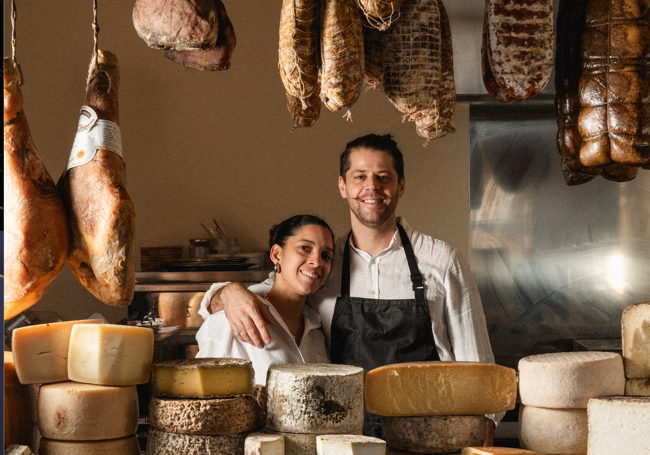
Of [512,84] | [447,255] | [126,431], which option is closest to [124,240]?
[126,431]

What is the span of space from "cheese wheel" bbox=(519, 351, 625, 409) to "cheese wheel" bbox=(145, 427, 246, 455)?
57 centimetres

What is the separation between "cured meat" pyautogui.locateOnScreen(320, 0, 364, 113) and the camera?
1.08 m

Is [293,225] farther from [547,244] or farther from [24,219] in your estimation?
[547,244]

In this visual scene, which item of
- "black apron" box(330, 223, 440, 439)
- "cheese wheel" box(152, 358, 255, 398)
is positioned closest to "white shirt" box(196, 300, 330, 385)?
"black apron" box(330, 223, 440, 439)

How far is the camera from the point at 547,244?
3662mm

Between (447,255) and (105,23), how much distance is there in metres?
3.18

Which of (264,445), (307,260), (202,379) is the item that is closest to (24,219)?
(202,379)

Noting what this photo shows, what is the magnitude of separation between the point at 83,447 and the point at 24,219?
40cm

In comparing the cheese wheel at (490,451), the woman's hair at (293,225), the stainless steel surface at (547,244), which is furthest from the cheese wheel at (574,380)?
the stainless steel surface at (547,244)

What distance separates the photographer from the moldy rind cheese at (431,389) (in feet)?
3.55

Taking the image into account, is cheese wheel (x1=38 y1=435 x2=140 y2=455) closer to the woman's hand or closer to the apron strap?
the woman's hand

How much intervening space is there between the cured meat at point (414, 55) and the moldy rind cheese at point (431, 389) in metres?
0.55

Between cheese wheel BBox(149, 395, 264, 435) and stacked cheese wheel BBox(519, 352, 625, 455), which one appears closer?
cheese wheel BBox(149, 395, 264, 435)

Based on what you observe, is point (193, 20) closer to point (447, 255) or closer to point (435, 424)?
point (435, 424)
